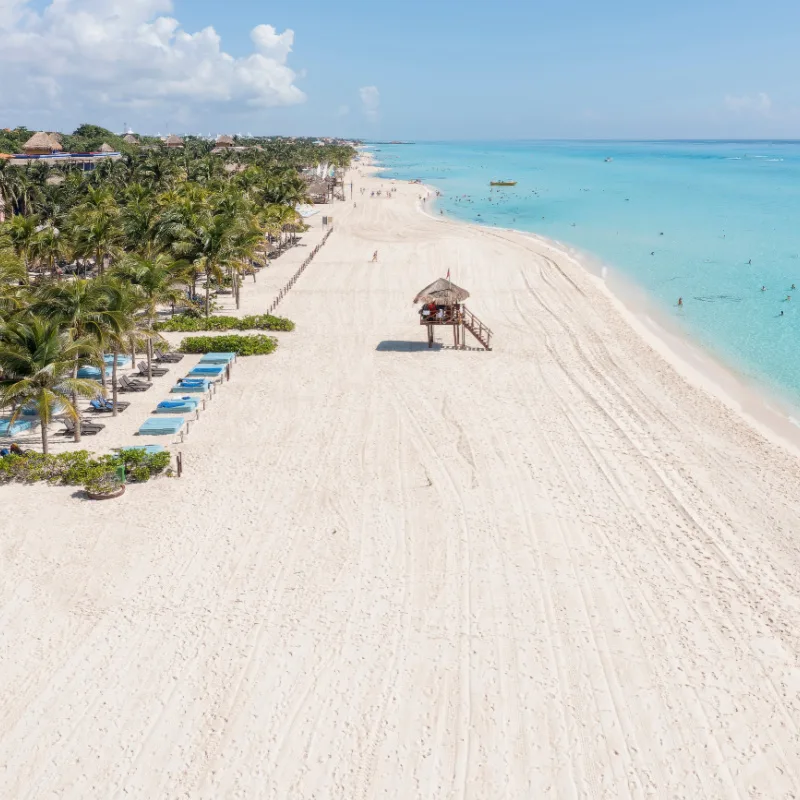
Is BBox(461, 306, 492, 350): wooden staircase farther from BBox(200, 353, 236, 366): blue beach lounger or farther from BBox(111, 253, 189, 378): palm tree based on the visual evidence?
BBox(111, 253, 189, 378): palm tree

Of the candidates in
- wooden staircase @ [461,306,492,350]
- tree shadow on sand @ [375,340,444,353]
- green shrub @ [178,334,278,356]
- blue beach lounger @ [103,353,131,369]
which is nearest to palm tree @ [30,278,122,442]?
blue beach lounger @ [103,353,131,369]

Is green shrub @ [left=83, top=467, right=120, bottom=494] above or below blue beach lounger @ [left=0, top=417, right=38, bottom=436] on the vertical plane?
below

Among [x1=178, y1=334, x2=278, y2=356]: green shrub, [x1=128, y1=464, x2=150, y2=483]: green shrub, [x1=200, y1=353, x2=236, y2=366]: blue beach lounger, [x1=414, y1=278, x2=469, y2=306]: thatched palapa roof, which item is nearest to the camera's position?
[x1=128, y1=464, x2=150, y2=483]: green shrub

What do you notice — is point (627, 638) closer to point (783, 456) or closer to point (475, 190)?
point (783, 456)

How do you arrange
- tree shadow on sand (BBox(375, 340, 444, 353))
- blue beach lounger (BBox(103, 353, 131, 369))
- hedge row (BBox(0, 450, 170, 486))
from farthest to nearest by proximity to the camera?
tree shadow on sand (BBox(375, 340, 444, 353)), blue beach lounger (BBox(103, 353, 131, 369)), hedge row (BBox(0, 450, 170, 486))

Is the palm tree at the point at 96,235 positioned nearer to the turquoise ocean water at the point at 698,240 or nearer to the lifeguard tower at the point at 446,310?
the lifeguard tower at the point at 446,310

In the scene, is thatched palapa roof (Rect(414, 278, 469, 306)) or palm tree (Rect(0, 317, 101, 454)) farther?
thatched palapa roof (Rect(414, 278, 469, 306))

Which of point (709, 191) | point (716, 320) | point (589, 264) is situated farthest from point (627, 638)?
point (709, 191)
